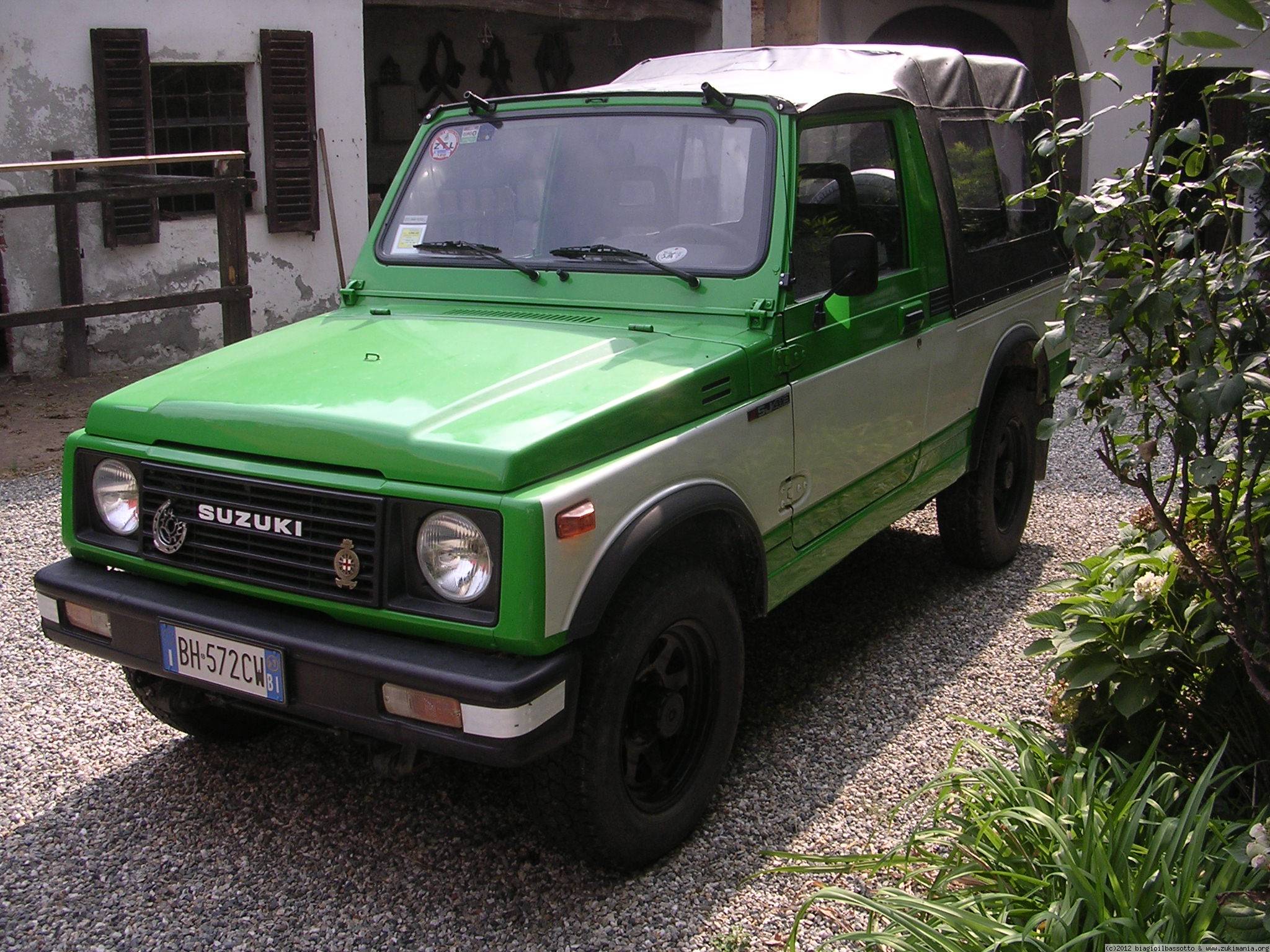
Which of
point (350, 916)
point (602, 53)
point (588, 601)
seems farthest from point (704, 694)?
point (602, 53)

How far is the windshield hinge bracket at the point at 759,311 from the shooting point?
11.7ft

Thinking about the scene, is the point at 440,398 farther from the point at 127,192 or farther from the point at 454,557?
the point at 127,192

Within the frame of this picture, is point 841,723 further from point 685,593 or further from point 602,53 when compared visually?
point 602,53

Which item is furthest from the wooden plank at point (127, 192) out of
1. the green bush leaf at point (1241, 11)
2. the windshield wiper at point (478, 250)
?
the green bush leaf at point (1241, 11)

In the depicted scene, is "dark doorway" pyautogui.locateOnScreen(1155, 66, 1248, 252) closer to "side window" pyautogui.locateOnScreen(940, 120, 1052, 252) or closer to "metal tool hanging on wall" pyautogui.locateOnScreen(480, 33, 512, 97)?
"metal tool hanging on wall" pyautogui.locateOnScreen(480, 33, 512, 97)

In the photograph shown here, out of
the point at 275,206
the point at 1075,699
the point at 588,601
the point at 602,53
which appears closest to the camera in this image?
the point at 588,601

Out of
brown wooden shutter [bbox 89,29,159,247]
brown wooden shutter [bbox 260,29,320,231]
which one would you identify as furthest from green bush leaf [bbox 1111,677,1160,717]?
brown wooden shutter [bbox 260,29,320,231]

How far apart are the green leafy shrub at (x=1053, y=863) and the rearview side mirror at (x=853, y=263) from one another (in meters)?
1.35

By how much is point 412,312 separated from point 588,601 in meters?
1.50

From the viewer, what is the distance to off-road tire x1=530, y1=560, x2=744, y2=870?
9.62 ft

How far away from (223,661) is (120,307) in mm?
5479

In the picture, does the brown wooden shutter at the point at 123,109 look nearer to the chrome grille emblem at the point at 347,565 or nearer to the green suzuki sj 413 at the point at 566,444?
the green suzuki sj 413 at the point at 566,444

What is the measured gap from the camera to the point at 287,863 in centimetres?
329

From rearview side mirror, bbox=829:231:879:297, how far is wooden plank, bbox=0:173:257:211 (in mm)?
5647
